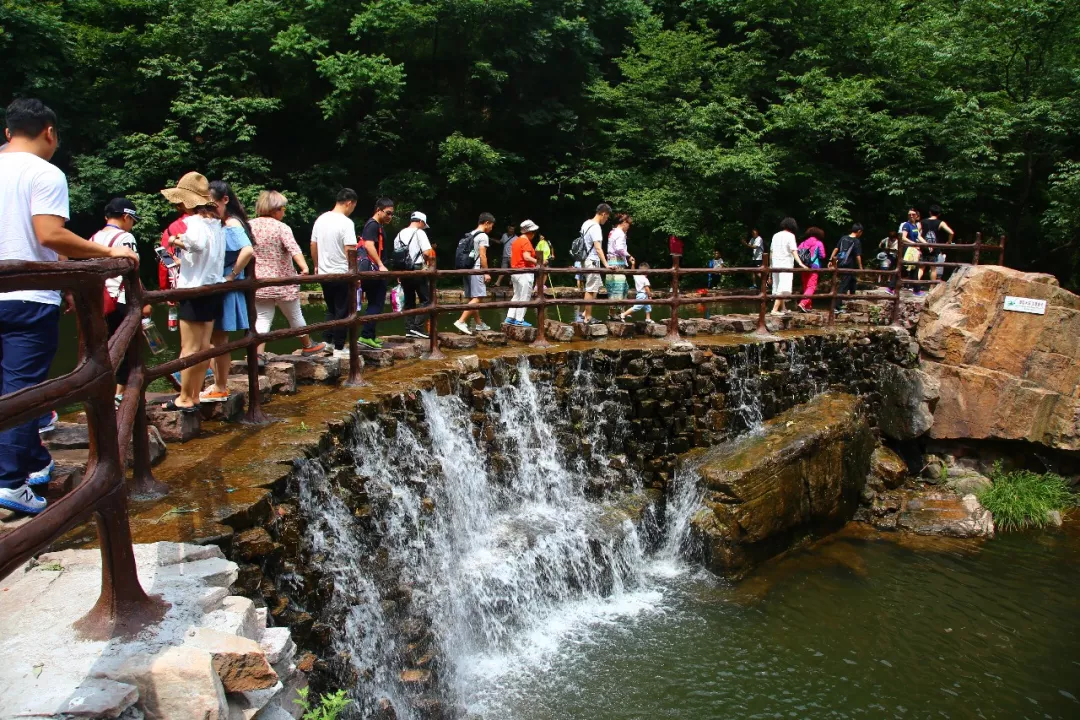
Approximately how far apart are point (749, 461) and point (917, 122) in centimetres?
1524

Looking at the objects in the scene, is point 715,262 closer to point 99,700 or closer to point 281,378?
point 281,378

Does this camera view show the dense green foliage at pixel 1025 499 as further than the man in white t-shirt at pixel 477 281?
Yes

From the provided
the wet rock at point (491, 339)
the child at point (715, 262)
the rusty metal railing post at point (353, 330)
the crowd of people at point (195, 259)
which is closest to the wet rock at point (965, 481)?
the crowd of people at point (195, 259)

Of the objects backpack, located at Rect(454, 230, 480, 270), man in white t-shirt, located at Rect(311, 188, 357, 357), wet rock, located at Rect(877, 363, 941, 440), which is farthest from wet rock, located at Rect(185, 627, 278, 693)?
wet rock, located at Rect(877, 363, 941, 440)

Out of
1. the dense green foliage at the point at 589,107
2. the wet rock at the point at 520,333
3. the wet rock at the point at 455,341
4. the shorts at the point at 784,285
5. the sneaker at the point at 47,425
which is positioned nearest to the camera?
the sneaker at the point at 47,425

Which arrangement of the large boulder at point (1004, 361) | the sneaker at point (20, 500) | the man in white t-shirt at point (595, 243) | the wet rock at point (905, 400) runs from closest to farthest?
the sneaker at point (20, 500) < the man in white t-shirt at point (595, 243) < the large boulder at point (1004, 361) < the wet rock at point (905, 400)

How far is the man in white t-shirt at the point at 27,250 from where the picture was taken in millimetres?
3141

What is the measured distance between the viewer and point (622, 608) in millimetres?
6418

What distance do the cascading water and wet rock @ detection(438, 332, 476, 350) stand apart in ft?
2.33

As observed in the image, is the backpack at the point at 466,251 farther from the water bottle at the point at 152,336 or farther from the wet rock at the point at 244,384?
the water bottle at the point at 152,336

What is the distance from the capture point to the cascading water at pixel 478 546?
4637 millimetres

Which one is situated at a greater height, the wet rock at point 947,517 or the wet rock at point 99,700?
the wet rock at point 99,700

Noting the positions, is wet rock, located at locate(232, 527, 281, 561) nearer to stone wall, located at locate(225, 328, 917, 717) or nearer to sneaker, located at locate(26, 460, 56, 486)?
stone wall, located at locate(225, 328, 917, 717)

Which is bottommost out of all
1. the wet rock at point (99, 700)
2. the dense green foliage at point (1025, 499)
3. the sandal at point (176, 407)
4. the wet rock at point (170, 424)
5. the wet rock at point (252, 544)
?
the dense green foliage at point (1025, 499)
